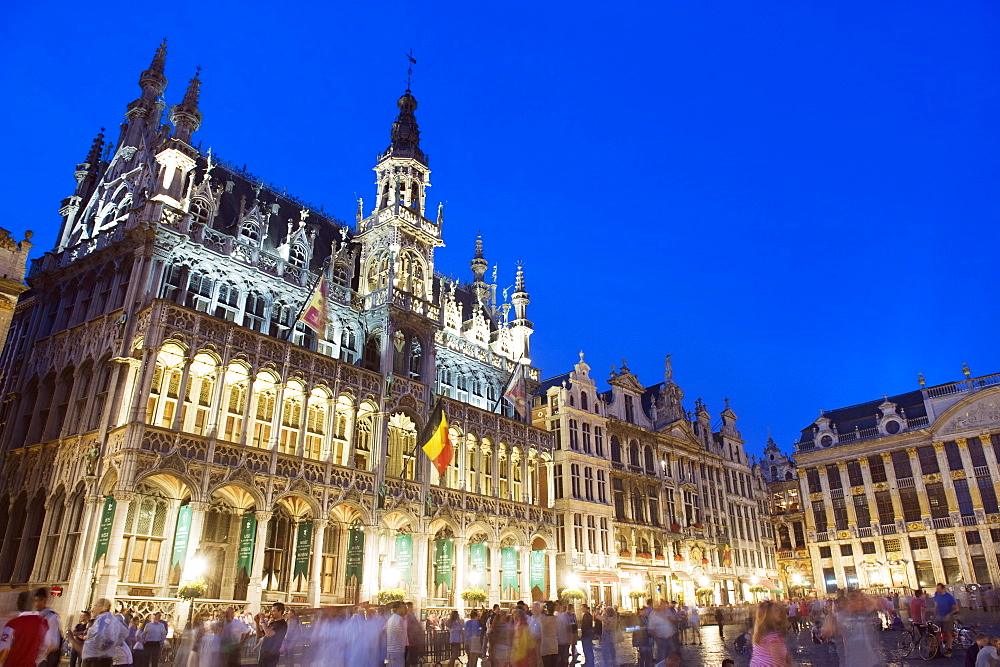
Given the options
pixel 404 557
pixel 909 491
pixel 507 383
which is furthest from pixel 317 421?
pixel 909 491

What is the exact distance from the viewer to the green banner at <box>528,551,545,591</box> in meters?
41.3

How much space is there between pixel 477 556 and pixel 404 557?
6024mm

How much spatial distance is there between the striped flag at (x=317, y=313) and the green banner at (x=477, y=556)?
15.2 meters

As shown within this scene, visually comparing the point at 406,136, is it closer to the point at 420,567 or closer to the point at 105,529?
the point at 420,567

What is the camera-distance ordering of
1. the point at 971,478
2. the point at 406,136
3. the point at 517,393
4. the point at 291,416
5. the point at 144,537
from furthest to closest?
the point at 971,478, the point at 406,136, the point at 517,393, the point at 291,416, the point at 144,537

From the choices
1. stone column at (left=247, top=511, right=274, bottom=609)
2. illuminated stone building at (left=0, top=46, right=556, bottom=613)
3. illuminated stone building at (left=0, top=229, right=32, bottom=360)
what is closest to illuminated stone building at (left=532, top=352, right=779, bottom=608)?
illuminated stone building at (left=0, top=46, right=556, bottom=613)

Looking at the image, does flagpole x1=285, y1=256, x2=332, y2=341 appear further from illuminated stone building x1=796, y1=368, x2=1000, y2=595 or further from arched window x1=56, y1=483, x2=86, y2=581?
illuminated stone building x1=796, y1=368, x2=1000, y2=595

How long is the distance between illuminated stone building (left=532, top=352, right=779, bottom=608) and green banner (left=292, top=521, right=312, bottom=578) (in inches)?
771

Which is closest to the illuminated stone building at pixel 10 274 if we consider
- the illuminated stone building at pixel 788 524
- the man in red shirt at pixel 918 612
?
the man in red shirt at pixel 918 612

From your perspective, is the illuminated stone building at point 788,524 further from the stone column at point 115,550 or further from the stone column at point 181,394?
the stone column at point 115,550

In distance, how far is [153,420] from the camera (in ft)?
92.0

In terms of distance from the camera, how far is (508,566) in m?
40.3

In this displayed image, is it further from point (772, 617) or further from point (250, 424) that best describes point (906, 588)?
point (772, 617)

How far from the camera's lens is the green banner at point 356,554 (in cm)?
3173
